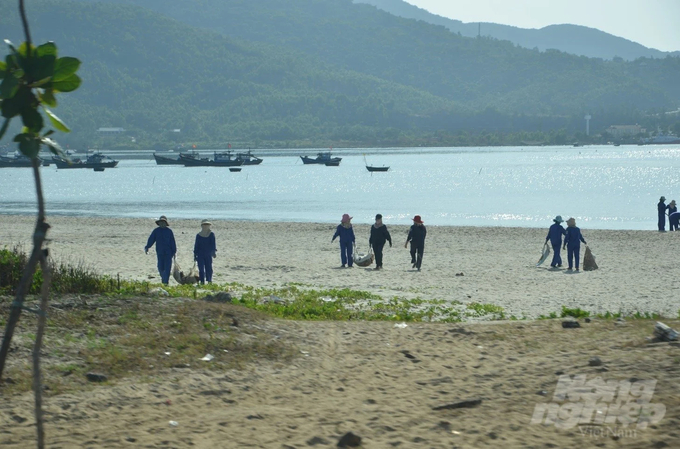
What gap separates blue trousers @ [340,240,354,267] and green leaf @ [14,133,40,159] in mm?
14562

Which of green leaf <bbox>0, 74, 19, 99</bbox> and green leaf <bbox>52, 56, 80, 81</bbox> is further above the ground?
green leaf <bbox>52, 56, 80, 81</bbox>

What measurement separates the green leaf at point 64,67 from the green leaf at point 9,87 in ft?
0.75

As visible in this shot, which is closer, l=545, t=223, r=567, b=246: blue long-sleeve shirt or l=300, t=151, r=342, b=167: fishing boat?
l=545, t=223, r=567, b=246: blue long-sleeve shirt

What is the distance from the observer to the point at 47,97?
505 cm

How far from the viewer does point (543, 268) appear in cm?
2028

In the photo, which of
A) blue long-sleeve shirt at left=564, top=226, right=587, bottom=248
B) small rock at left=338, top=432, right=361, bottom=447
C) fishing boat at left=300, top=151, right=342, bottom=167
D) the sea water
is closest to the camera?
small rock at left=338, top=432, right=361, bottom=447

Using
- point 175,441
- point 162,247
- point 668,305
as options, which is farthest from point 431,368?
point 162,247

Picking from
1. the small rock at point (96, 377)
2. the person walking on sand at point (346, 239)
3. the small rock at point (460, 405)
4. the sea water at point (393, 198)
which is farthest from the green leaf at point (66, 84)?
the sea water at point (393, 198)

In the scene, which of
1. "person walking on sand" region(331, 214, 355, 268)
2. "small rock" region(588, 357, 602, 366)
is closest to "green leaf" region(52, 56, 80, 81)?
"small rock" region(588, 357, 602, 366)

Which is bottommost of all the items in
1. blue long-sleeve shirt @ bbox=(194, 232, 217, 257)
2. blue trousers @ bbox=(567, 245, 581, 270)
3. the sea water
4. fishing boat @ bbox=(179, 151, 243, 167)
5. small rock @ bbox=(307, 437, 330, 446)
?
small rock @ bbox=(307, 437, 330, 446)

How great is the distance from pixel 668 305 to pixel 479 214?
1430 inches

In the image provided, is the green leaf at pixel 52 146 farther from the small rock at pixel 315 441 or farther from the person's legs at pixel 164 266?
the person's legs at pixel 164 266

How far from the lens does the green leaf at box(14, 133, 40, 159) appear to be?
15.8ft

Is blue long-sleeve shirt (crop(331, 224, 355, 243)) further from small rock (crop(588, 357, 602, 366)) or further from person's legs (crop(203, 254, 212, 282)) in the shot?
small rock (crop(588, 357, 602, 366))
